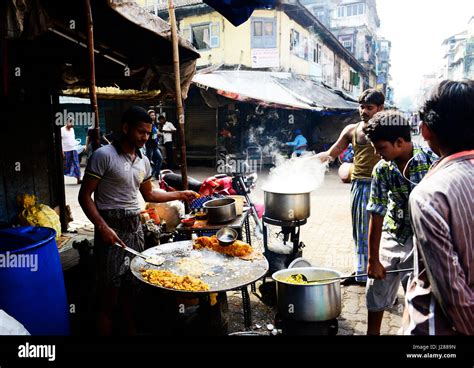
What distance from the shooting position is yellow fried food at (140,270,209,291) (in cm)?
237

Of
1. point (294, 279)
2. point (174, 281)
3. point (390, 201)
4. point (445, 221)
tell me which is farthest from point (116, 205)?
point (445, 221)

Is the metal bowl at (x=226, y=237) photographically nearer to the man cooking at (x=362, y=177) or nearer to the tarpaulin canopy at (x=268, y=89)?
the man cooking at (x=362, y=177)

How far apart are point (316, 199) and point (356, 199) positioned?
5912 mm

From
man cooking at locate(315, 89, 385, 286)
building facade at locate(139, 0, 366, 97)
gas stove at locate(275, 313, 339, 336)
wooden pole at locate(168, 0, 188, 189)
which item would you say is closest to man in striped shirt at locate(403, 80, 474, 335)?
gas stove at locate(275, 313, 339, 336)

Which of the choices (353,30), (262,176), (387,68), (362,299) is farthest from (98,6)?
(387,68)

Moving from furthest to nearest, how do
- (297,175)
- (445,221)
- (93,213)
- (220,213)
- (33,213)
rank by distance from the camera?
1. (33,213)
2. (297,175)
3. (220,213)
4. (93,213)
5. (445,221)

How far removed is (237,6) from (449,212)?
256 centimetres

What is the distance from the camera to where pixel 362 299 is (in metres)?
4.21

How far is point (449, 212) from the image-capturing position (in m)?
1.39

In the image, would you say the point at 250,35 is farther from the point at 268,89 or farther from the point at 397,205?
the point at 397,205

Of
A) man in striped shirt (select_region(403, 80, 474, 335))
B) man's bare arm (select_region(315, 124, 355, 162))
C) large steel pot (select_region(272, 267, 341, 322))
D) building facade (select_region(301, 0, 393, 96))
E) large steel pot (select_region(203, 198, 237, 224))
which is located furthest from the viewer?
building facade (select_region(301, 0, 393, 96))

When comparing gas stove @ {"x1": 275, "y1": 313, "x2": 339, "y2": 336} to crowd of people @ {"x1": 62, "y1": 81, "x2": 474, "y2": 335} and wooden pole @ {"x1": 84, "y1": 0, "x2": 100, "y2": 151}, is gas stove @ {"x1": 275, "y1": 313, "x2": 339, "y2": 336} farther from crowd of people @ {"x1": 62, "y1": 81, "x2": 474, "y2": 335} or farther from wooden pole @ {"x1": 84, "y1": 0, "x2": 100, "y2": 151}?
wooden pole @ {"x1": 84, "y1": 0, "x2": 100, "y2": 151}

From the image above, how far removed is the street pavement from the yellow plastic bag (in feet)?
5.27

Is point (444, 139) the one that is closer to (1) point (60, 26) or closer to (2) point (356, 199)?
(2) point (356, 199)
